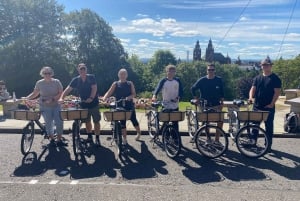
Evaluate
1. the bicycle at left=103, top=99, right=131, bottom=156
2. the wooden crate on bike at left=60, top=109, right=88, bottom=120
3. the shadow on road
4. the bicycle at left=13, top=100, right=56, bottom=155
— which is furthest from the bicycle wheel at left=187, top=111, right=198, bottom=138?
the bicycle at left=13, top=100, right=56, bottom=155

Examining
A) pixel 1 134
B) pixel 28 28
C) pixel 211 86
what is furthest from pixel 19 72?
pixel 211 86

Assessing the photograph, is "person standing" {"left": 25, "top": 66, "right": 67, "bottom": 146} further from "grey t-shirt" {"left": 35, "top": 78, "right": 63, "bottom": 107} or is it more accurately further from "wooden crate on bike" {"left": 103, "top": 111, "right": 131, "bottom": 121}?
"wooden crate on bike" {"left": 103, "top": 111, "right": 131, "bottom": 121}

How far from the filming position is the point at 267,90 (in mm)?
6324

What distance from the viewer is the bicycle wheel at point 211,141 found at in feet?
20.4

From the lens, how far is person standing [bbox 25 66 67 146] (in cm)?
652

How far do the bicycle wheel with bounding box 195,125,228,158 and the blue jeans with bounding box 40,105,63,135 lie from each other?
2898 millimetres

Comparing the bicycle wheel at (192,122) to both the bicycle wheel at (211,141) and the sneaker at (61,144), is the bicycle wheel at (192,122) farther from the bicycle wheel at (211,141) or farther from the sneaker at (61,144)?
the sneaker at (61,144)

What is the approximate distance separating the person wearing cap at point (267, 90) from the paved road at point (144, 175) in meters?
0.95

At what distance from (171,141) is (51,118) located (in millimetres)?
2552

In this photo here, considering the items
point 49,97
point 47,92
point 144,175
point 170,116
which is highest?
point 47,92

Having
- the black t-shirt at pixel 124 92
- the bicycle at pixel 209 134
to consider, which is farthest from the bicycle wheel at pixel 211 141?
the black t-shirt at pixel 124 92

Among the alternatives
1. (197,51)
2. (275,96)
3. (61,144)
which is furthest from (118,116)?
(197,51)

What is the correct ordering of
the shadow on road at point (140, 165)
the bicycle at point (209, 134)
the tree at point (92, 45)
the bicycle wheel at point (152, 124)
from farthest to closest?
the tree at point (92, 45) → the bicycle wheel at point (152, 124) → the bicycle at point (209, 134) → the shadow on road at point (140, 165)

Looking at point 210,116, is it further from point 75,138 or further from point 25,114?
point 25,114
